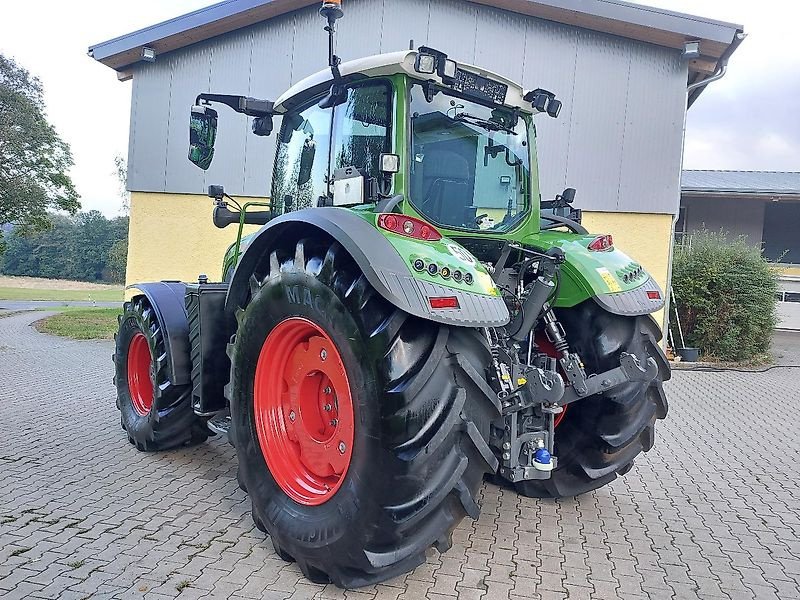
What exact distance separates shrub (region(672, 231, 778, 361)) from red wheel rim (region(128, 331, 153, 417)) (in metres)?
9.02

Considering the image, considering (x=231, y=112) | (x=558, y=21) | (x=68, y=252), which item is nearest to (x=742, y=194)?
(x=558, y=21)

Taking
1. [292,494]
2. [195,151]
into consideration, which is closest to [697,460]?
[292,494]

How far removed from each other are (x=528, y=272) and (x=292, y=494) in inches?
66.3

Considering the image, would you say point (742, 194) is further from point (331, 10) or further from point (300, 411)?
point (300, 411)

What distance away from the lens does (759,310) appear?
10.6 m

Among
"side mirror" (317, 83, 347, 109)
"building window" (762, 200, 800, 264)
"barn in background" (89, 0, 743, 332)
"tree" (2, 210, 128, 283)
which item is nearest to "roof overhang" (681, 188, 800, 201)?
"building window" (762, 200, 800, 264)

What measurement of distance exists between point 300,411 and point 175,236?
29.0ft

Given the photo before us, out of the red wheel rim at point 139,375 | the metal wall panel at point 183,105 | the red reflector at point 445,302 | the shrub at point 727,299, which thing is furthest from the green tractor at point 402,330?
the shrub at point 727,299

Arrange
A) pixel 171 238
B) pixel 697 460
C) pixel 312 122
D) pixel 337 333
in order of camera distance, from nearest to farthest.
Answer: pixel 337 333
pixel 312 122
pixel 697 460
pixel 171 238

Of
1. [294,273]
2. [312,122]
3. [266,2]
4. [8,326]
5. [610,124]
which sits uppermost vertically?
[266,2]

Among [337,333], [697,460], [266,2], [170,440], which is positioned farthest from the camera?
[266,2]

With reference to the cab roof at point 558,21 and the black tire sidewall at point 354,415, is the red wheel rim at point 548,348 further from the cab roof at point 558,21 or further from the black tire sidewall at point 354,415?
the cab roof at point 558,21

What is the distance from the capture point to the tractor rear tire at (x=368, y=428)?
2.46 meters

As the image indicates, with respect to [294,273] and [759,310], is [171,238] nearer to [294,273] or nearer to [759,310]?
[294,273]
